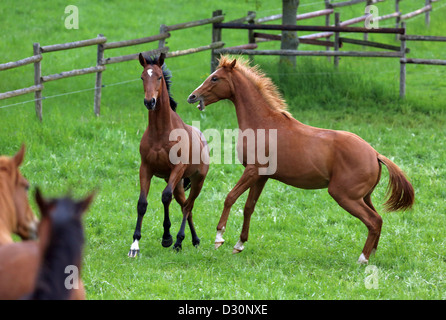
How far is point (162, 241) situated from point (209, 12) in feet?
47.1

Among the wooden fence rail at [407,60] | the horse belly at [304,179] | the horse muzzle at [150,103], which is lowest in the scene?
the horse belly at [304,179]

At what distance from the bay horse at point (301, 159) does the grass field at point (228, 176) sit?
1.75 ft

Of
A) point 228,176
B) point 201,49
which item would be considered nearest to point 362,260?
point 228,176

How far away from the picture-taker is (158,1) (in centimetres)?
2128

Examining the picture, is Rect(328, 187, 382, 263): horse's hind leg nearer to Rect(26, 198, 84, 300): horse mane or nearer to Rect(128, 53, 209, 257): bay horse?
Rect(128, 53, 209, 257): bay horse

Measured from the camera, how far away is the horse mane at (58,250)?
2945mm

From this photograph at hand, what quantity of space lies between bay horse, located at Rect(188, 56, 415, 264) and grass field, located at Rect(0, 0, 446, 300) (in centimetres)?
53

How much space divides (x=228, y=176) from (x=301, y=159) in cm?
321

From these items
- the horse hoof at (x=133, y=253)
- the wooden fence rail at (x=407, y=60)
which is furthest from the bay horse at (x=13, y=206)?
the wooden fence rail at (x=407, y=60)

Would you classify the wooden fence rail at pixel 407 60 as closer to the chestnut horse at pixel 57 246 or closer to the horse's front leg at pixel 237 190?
the horse's front leg at pixel 237 190

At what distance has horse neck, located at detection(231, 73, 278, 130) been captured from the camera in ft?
24.5

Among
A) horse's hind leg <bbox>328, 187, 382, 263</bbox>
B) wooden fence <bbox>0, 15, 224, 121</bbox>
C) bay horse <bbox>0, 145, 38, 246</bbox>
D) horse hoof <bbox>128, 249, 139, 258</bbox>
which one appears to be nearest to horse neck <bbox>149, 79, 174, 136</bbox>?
horse hoof <bbox>128, 249, 139, 258</bbox>
